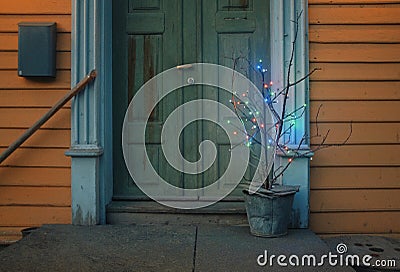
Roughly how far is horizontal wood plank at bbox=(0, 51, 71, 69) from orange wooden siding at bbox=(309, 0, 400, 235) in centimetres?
165

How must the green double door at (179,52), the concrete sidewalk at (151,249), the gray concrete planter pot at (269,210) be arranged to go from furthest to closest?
the green double door at (179,52) < the gray concrete planter pot at (269,210) < the concrete sidewalk at (151,249)

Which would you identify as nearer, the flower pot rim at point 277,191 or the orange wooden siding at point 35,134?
the flower pot rim at point 277,191

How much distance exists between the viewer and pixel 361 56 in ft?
10.3

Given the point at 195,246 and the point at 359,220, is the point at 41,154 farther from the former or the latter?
the point at 359,220

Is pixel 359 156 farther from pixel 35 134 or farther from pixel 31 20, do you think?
pixel 31 20

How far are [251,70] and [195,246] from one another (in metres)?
1.35

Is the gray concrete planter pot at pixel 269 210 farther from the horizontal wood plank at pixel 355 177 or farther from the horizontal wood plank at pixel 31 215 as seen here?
the horizontal wood plank at pixel 31 215

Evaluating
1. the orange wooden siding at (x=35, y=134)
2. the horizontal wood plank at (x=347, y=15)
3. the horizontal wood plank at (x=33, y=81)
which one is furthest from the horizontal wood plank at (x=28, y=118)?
the horizontal wood plank at (x=347, y=15)

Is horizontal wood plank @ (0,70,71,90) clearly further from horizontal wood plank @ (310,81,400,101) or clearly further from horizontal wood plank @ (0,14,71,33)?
→ horizontal wood plank @ (310,81,400,101)

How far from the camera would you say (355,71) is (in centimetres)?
313

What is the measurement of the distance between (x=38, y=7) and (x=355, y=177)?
2441 millimetres

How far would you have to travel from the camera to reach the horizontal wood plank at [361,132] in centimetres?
312

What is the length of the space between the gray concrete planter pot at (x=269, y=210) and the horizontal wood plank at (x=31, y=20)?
1678mm

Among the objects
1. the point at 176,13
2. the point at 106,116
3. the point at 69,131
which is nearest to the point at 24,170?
the point at 69,131
